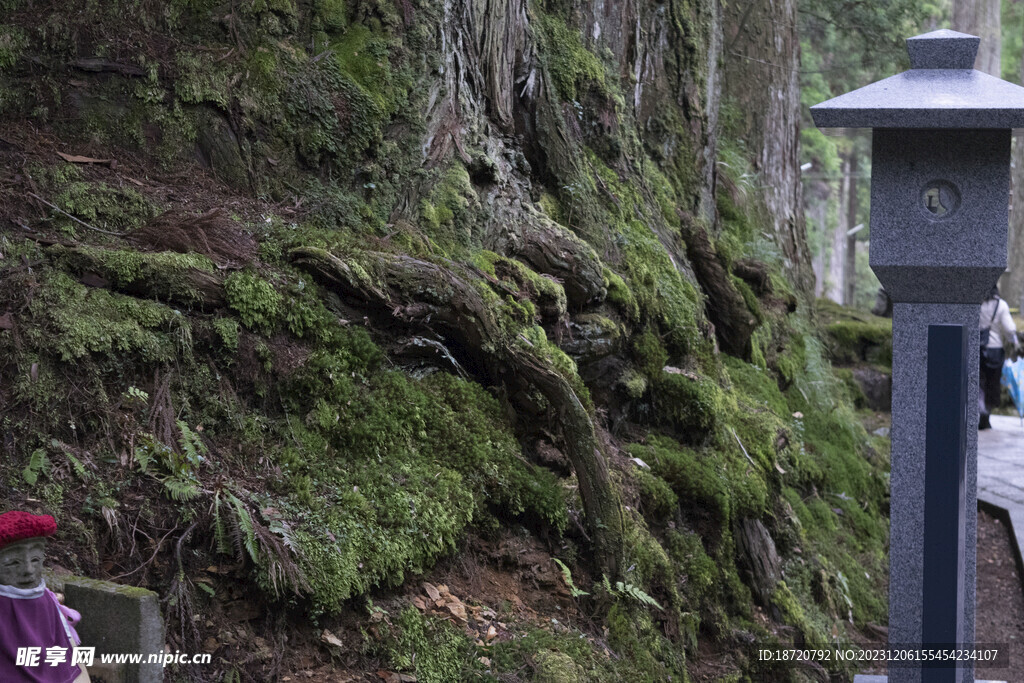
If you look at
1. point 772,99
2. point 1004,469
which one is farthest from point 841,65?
point 1004,469

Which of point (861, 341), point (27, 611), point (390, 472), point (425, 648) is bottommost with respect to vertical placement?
point (861, 341)

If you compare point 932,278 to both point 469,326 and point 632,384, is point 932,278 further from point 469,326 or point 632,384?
point 469,326

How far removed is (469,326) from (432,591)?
1615 mm

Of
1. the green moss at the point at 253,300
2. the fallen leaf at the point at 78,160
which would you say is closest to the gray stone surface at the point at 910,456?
the green moss at the point at 253,300

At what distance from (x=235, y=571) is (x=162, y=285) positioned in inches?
61.5

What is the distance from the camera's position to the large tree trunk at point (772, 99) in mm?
13180

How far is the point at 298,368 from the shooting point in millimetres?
4637

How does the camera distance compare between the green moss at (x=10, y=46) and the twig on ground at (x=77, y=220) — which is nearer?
the twig on ground at (x=77, y=220)

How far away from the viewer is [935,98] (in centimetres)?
485

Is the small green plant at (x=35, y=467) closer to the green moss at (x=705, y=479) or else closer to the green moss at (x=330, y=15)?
the green moss at (x=330, y=15)

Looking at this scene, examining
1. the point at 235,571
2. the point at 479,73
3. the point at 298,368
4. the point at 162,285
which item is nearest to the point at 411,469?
the point at 298,368

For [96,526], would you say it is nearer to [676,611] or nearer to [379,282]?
[379,282]

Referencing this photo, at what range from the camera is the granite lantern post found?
16.3ft

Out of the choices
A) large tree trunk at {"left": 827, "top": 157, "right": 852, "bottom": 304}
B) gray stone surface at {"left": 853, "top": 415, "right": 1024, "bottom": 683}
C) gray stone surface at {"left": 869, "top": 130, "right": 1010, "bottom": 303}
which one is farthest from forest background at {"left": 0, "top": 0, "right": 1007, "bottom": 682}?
large tree trunk at {"left": 827, "top": 157, "right": 852, "bottom": 304}
